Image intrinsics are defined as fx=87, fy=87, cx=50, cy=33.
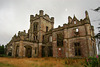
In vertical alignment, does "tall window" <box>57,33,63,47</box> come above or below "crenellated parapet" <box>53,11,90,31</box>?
below

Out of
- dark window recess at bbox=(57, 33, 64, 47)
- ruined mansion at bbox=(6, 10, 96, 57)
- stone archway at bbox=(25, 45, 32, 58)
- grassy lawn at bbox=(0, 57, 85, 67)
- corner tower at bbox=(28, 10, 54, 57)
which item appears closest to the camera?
grassy lawn at bbox=(0, 57, 85, 67)

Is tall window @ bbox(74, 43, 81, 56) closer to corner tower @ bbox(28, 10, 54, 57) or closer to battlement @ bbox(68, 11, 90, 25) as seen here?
battlement @ bbox(68, 11, 90, 25)

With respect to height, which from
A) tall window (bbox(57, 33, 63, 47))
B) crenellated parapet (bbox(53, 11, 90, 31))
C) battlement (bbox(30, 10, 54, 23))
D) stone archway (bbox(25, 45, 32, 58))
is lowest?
stone archway (bbox(25, 45, 32, 58))

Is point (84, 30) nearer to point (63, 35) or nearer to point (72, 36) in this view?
point (72, 36)

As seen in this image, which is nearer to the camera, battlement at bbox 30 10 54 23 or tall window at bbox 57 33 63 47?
tall window at bbox 57 33 63 47

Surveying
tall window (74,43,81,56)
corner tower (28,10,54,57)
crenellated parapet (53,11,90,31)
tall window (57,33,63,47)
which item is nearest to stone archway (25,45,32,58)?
corner tower (28,10,54,57)

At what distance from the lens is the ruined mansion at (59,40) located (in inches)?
749

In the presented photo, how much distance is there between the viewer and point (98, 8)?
5.15 m

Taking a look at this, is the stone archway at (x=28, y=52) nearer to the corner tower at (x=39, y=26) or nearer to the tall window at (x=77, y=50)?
the corner tower at (x=39, y=26)

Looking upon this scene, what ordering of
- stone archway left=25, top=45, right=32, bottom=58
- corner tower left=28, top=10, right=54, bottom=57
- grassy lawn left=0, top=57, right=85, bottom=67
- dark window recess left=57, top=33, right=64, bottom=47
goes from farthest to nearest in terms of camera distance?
corner tower left=28, top=10, right=54, bottom=57 < stone archway left=25, top=45, right=32, bottom=58 < dark window recess left=57, top=33, right=64, bottom=47 < grassy lawn left=0, top=57, right=85, bottom=67

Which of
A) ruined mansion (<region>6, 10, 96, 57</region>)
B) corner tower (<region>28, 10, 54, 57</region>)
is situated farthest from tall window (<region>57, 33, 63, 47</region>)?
corner tower (<region>28, 10, 54, 57</region>)

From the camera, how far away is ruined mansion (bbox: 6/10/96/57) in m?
19.0

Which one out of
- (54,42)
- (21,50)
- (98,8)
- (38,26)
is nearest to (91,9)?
(98,8)

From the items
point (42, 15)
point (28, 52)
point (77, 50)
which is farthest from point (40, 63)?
point (42, 15)
